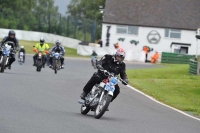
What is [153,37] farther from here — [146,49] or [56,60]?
[56,60]

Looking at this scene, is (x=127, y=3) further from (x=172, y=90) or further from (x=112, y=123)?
(x=112, y=123)

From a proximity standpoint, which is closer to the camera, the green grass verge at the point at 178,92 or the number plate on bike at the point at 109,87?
the number plate on bike at the point at 109,87

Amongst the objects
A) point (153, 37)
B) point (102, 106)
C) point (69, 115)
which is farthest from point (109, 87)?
point (153, 37)

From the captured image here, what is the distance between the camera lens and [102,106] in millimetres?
14156

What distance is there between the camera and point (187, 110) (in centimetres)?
1933

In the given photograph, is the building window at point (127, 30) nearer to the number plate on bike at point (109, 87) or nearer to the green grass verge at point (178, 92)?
the green grass verge at point (178, 92)

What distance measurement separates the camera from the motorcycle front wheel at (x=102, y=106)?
1395 cm

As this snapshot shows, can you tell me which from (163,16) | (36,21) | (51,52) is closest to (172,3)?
(163,16)

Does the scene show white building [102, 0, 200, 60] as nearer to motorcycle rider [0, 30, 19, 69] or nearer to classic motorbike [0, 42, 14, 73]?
motorcycle rider [0, 30, 19, 69]

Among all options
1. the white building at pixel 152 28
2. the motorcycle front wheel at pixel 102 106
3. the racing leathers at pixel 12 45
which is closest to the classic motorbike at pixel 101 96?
the motorcycle front wheel at pixel 102 106

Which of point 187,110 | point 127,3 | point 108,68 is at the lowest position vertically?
point 187,110

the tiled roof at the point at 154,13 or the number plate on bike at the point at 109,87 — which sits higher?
the tiled roof at the point at 154,13

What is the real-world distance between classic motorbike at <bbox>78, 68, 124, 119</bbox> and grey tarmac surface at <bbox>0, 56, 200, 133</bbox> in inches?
7.3

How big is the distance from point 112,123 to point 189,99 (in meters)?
9.83
